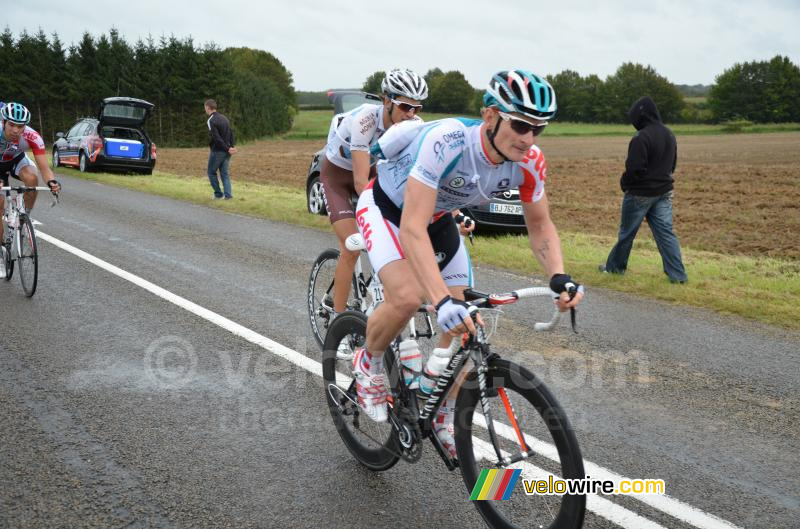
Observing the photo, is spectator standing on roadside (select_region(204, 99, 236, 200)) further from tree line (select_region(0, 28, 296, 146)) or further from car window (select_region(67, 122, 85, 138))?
tree line (select_region(0, 28, 296, 146))

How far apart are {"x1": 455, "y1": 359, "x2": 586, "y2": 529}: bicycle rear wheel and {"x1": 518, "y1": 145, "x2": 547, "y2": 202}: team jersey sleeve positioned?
0.88 m

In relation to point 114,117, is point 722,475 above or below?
below

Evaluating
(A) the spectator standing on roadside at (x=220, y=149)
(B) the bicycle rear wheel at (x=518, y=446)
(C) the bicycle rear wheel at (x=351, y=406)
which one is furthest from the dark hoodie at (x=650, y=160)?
(A) the spectator standing on roadside at (x=220, y=149)

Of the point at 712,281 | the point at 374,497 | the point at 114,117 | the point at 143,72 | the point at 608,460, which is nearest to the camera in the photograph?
the point at 374,497

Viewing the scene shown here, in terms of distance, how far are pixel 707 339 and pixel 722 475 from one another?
2698mm

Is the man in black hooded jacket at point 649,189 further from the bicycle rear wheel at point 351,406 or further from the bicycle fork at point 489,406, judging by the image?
the bicycle fork at point 489,406

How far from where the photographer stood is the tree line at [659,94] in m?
105

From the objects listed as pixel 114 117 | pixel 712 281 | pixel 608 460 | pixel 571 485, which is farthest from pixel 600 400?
pixel 114 117

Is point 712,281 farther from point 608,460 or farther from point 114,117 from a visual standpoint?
point 114,117

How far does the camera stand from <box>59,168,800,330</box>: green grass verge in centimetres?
731

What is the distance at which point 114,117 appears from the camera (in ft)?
73.8

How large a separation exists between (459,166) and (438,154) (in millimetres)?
156

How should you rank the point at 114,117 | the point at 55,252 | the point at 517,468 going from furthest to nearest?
the point at 114,117 < the point at 55,252 < the point at 517,468

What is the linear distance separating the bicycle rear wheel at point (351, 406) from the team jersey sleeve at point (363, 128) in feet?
5.56
